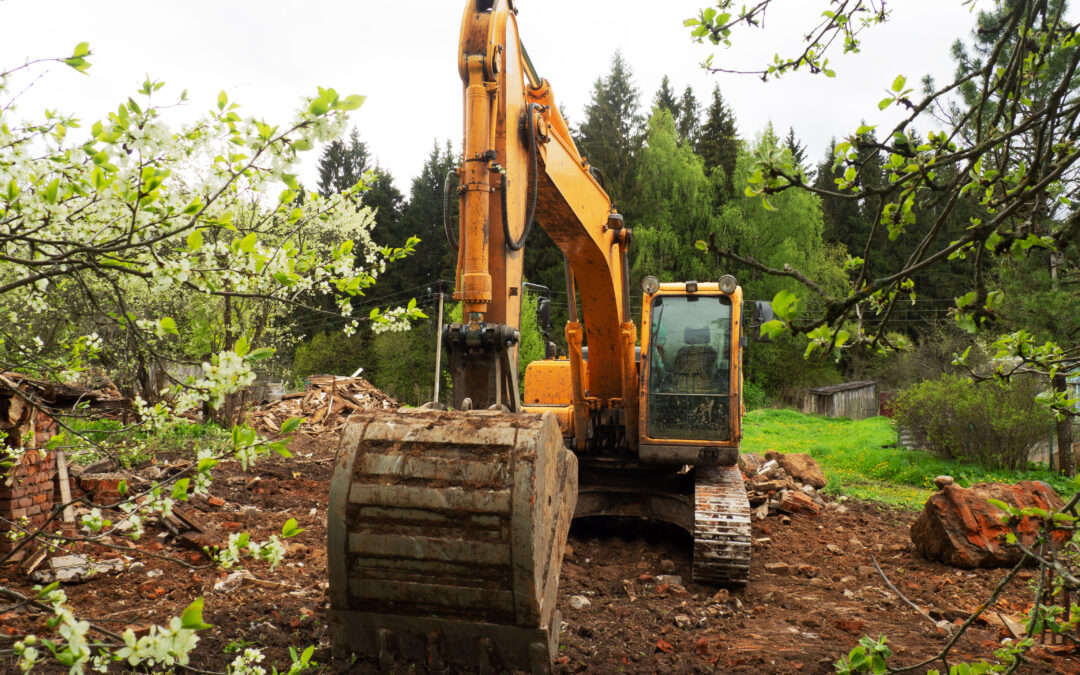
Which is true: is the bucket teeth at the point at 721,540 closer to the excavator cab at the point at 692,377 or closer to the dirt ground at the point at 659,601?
the dirt ground at the point at 659,601

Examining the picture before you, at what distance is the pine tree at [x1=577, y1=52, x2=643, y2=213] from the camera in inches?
1280

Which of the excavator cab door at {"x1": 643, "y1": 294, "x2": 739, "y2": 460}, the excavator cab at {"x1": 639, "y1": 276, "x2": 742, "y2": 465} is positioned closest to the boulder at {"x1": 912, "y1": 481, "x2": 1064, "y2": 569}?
the excavator cab at {"x1": 639, "y1": 276, "x2": 742, "y2": 465}

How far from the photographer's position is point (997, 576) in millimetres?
6113

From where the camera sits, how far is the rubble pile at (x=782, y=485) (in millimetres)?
8664

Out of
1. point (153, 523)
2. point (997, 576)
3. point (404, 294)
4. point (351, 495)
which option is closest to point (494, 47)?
point (351, 495)

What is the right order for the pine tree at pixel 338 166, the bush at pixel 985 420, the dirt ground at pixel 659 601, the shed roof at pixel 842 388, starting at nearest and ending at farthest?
the dirt ground at pixel 659 601, the bush at pixel 985 420, the shed roof at pixel 842 388, the pine tree at pixel 338 166

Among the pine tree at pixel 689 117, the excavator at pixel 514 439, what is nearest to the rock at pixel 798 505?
the excavator at pixel 514 439

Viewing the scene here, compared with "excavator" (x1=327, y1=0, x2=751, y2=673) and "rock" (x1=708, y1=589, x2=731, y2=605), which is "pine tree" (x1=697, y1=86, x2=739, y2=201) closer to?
"excavator" (x1=327, y1=0, x2=751, y2=673)

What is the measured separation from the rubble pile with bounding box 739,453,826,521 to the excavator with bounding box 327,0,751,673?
1942 millimetres

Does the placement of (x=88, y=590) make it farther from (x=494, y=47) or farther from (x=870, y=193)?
(x=870, y=193)

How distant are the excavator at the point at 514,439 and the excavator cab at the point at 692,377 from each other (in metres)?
0.01

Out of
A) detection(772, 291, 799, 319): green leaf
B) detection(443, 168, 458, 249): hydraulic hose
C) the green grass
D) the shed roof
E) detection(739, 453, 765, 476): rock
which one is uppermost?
detection(443, 168, 458, 249): hydraulic hose

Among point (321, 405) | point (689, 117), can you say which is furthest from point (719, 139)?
point (321, 405)

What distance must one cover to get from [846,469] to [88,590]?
12.4 meters
